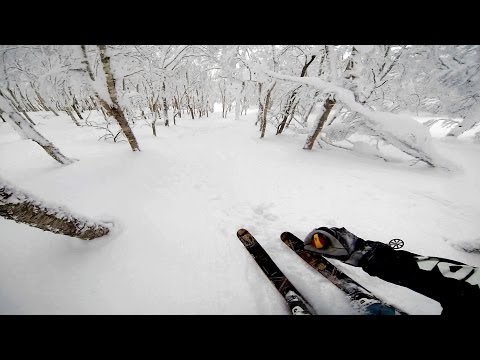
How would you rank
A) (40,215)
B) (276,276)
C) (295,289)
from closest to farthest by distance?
(40,215) → (295,289) → (276,276)

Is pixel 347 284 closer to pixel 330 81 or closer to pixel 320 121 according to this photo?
pixel 320 121

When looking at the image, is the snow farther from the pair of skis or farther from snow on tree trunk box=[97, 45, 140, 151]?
snow on tree trunk box=[97, 45, 140, 151]

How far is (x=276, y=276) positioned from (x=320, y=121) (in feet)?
19.8

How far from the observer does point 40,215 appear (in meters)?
2.14

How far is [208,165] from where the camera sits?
6199mm

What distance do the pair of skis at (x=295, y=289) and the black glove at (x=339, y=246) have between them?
1.70 ft

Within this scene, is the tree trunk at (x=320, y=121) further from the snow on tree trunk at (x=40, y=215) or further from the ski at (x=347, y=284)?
the snow on tree trunk at (x=40, y=215)

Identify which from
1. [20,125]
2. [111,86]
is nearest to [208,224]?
[111,86]

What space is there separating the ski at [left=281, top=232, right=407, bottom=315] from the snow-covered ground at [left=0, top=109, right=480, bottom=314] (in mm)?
108

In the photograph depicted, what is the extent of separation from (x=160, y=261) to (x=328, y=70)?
7463 millimetres

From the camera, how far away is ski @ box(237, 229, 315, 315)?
6.94ft

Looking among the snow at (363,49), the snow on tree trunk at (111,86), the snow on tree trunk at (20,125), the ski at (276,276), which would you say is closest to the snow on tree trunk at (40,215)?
the ski at (276,276)

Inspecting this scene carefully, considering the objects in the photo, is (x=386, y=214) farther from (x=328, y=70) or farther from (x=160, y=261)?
(x=328, y=70)

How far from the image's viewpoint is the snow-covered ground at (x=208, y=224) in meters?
2.28
